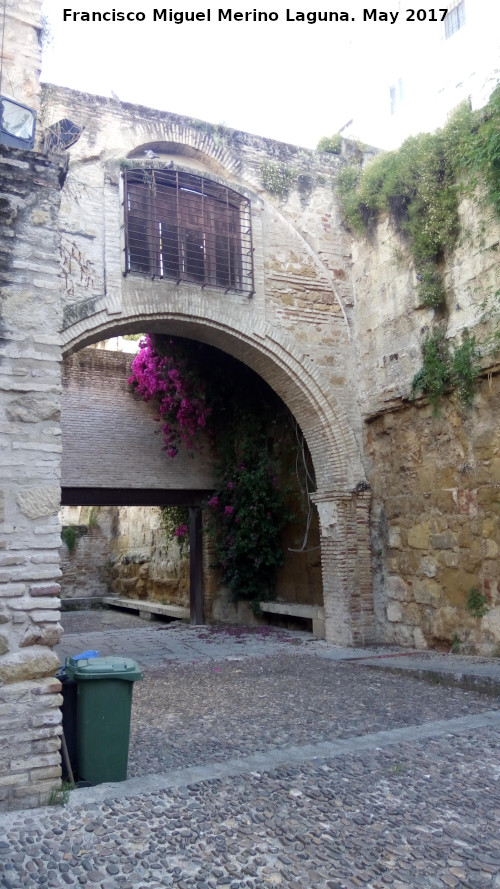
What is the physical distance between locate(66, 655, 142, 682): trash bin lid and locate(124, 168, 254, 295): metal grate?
5.57 meters

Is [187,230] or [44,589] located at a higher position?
[187,230]

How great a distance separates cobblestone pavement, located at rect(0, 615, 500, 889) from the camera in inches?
98.5

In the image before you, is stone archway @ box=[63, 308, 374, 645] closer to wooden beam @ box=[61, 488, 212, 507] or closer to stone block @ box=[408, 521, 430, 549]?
stone block @ box=[408, 521, 430, 549]

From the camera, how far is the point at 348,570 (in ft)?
29.0

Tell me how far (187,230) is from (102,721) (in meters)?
6.72

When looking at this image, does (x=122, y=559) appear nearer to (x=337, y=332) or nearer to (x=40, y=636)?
(x=337, y=332)

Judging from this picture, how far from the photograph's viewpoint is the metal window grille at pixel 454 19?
1406 cm

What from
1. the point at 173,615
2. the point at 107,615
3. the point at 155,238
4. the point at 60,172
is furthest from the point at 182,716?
the point at 107,615

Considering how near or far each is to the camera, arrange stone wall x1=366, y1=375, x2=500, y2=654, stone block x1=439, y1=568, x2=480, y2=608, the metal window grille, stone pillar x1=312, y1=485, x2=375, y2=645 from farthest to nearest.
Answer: the metal window grille → stone pillar x1=312, y1=485, x2=375, y2=645 → stone block x1=439, y1=568, x2=480, y2=608 → stone wall x1=366, y1=375, x2=500, y2=654

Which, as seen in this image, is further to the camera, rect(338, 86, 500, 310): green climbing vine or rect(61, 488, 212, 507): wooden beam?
rect(61, 488, 212, 507): wooden beam

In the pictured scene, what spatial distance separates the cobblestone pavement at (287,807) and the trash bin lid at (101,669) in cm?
51

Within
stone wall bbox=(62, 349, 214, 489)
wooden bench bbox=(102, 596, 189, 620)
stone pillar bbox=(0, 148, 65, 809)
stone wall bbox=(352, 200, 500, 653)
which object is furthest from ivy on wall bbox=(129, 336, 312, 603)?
stone pillar bbox=(0, 148, 65, 809)

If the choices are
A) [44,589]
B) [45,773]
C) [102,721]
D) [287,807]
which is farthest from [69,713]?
[287,807]

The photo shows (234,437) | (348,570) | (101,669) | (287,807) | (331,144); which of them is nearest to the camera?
(287,807)
